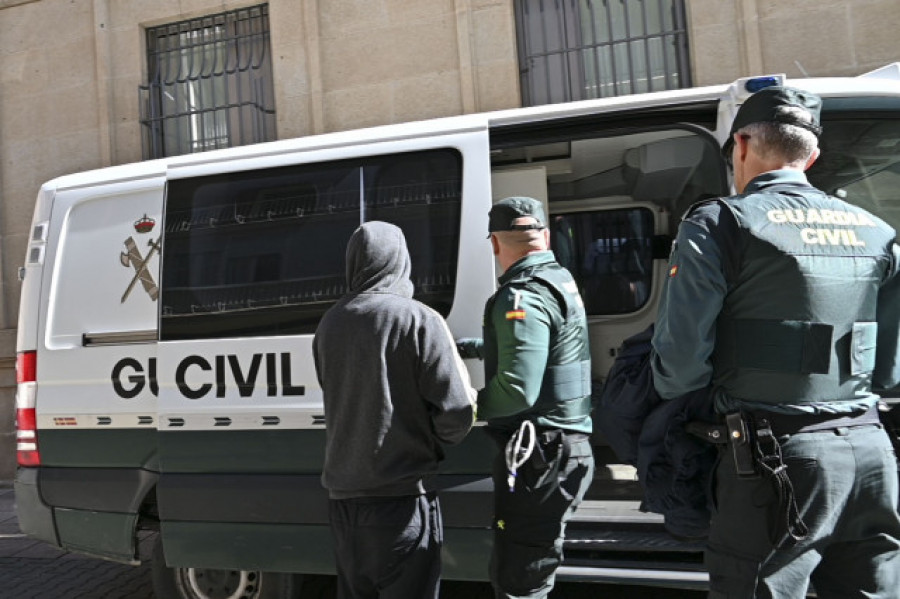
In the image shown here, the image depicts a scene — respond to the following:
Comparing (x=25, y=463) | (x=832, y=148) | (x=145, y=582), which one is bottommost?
(x=145, y=582)

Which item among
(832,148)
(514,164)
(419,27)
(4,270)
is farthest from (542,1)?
(4,270)

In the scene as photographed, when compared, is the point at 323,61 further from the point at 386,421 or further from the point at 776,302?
the point at 776,302

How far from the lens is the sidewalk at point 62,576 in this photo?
4375 millimetres

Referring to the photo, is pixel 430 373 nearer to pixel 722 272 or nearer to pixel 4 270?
pixel 722 272

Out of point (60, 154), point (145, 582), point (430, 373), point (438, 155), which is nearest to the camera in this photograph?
point (430, 373)

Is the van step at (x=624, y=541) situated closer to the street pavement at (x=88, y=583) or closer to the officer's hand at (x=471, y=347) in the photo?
the street pavement at (x=88, y=583)

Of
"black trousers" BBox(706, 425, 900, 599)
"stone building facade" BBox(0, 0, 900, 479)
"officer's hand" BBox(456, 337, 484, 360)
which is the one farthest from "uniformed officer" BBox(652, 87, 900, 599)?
"stone building facade" BBox(0, 0, 900, 479)

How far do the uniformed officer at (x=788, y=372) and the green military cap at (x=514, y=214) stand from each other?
741 millimetres

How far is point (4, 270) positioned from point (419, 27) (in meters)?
5.42

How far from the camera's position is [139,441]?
11.3ft

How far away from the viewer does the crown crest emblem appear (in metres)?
3.53

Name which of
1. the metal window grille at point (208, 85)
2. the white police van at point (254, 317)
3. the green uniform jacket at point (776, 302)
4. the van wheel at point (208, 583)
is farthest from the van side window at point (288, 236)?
the metal window grille at point (208, 85)

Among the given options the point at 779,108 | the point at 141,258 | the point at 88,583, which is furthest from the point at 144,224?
the point at 779,108

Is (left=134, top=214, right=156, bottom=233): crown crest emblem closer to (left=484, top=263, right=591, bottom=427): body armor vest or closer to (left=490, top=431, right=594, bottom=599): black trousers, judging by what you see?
(left=484, top=263, right=591, bottom=427): body armor vest
